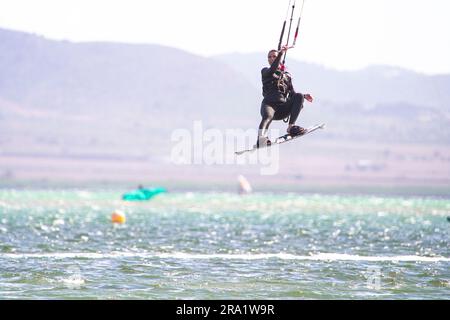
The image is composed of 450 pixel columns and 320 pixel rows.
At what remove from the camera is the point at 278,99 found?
29.9m

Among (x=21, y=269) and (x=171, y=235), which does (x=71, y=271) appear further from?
(x=171, y=235)

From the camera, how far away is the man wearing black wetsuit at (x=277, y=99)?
29.5 meters

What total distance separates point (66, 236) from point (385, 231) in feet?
81.3

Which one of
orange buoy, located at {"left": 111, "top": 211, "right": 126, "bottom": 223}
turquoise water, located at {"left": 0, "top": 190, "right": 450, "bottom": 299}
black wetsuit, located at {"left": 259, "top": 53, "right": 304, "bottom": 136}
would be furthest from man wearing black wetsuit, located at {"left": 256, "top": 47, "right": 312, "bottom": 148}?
orange buoy, located at {"left": 111, "top": 211, "right": 126, "bottom": 223}

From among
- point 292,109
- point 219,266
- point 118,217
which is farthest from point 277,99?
point 118,217

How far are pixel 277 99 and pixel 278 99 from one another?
3 cm

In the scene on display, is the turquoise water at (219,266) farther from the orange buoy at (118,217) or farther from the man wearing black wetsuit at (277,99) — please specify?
the orange buoy at (118,217)

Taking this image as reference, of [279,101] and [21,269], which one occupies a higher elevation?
[279,101]

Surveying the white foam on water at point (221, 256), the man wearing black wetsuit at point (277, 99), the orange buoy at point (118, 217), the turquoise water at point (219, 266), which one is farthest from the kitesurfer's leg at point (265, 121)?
the orange buoy at point (118, 217)

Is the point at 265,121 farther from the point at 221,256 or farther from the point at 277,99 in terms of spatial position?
the point at 221,256
